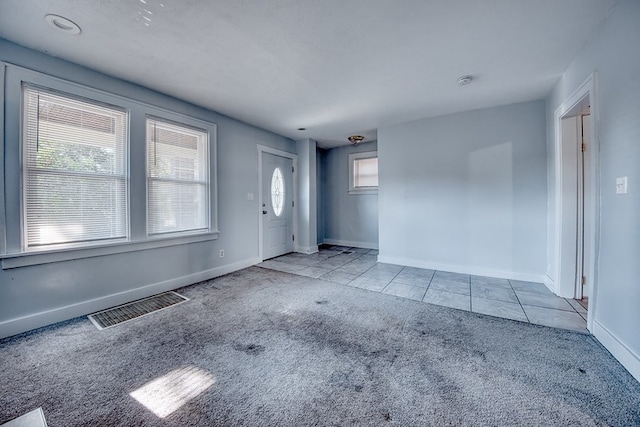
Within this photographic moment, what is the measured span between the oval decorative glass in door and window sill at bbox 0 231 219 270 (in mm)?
1813

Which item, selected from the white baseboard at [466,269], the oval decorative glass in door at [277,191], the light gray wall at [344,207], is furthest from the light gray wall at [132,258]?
the white baseboard at [466,269]

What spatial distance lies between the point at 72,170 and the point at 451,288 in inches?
173

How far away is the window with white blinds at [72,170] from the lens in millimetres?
2275

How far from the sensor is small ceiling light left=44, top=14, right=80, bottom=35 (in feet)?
6.10

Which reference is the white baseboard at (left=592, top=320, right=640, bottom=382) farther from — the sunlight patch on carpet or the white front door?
the white front door

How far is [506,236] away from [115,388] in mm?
4480

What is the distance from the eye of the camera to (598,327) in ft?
6.59

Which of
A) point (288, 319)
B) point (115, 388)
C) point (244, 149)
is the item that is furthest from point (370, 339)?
point (244, 149)

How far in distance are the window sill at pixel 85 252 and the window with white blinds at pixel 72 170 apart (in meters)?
0.10

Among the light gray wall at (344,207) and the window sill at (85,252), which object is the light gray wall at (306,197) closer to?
the light gray wall at (344,207)

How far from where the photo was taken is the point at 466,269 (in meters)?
3.88

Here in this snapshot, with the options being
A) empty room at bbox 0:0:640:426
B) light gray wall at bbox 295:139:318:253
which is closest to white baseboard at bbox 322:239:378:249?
light gray wall at bbox 295:139:318:253

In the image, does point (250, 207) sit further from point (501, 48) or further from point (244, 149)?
point (501, 48)

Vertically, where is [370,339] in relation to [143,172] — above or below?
below
